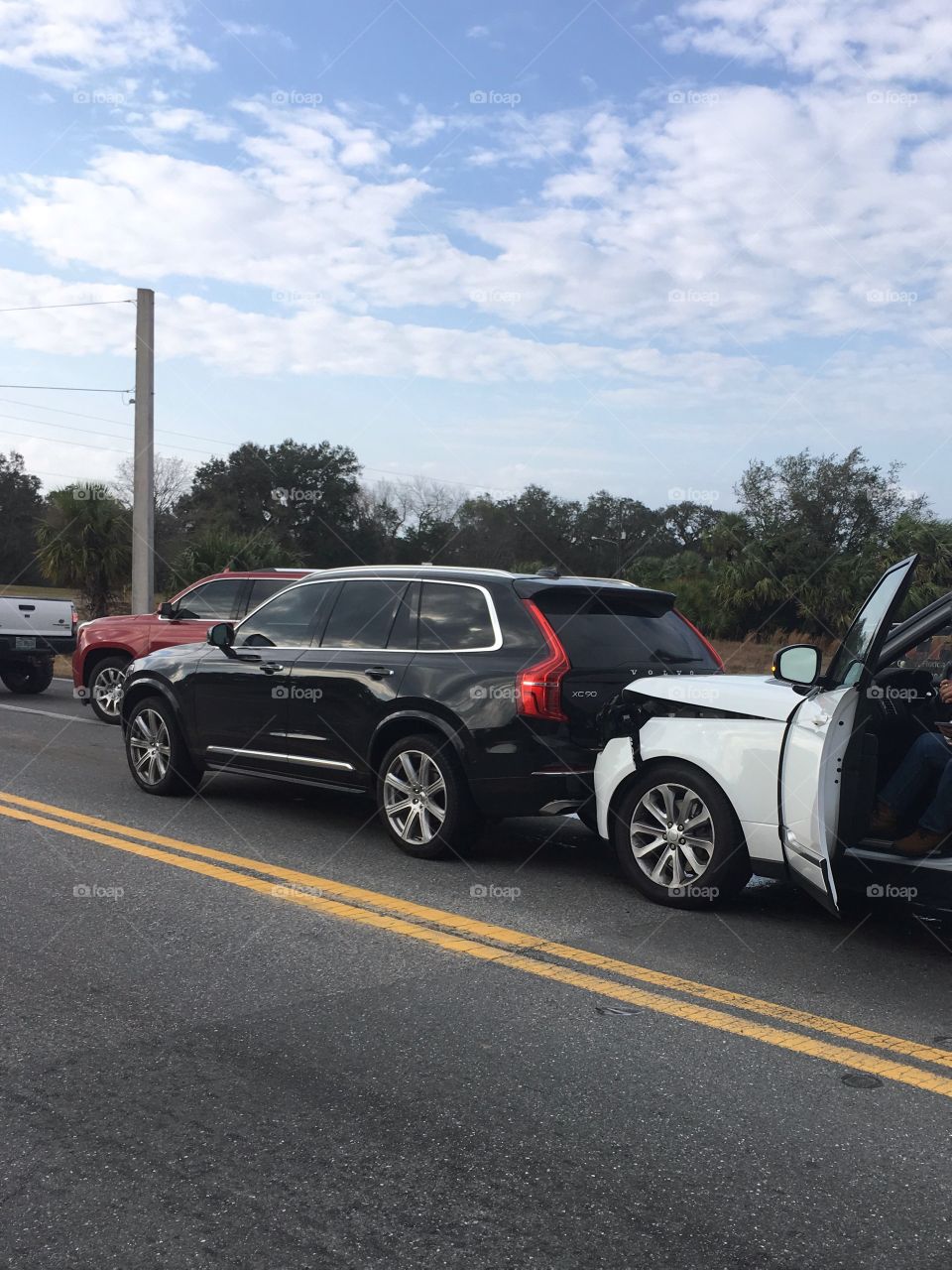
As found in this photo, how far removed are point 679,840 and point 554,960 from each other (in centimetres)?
117

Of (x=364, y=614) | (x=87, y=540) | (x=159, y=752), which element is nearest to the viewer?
(x=364, y=614)

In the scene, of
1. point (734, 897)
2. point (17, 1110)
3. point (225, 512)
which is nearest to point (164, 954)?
point (17, 1110)

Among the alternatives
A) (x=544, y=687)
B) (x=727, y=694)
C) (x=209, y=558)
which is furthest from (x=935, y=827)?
(x=209, y=558)

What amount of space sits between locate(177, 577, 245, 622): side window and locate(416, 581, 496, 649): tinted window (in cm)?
671

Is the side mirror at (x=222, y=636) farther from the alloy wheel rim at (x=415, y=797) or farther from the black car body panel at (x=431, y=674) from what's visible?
the alloy wheel rim at (x=415, y=797)

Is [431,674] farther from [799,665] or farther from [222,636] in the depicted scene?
[799,665]

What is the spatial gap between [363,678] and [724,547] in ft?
71.3

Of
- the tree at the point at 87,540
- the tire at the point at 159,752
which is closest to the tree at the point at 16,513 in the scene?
the tree at the point at 87,540

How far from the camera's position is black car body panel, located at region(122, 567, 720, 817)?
7066 mm

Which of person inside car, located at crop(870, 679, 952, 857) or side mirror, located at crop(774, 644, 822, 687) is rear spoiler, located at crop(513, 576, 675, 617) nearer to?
side mirror, located at crop(774, 644, 822, 687)

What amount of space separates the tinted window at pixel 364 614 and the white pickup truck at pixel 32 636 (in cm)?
988

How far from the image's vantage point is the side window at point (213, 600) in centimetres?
1418

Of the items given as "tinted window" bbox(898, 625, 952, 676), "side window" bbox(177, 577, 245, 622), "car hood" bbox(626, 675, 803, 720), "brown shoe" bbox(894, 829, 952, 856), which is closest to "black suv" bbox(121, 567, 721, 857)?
"car hood" bbox(626, 675, 803, 720)

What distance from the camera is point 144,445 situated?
72.4 ft
